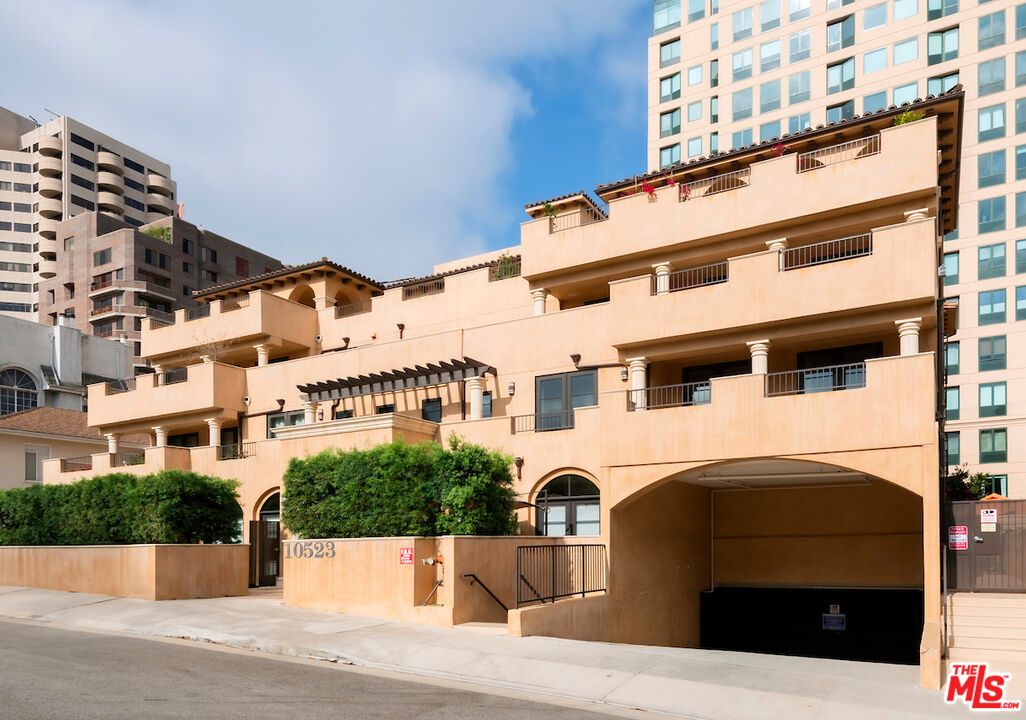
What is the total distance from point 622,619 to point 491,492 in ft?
15.3

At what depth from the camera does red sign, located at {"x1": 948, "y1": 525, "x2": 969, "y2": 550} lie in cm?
1981

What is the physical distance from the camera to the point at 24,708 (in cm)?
977

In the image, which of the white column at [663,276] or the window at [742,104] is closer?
the white column at [663,276]

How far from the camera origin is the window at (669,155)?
58481 millimetres

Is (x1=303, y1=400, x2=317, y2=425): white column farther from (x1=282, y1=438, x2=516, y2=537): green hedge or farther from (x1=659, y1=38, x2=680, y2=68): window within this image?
(x1=659, y1=38, x2=680, y2=68): window

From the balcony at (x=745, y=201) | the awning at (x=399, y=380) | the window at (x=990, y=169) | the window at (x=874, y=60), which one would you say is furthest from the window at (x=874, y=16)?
the awning at (x=399, y=380)

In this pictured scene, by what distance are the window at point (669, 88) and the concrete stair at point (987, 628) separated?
46974 millimetres

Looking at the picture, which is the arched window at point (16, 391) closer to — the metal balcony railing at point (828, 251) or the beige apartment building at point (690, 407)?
the beige apartment building at point (690, 407)

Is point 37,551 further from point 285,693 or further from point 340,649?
point 285,693

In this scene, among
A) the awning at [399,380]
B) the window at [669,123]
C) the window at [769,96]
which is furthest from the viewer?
the window at [669,123]

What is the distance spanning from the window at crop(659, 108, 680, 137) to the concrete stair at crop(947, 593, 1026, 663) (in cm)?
4549

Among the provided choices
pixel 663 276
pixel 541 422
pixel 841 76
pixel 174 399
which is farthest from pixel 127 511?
pixel 841 76

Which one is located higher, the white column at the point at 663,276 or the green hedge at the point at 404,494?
the white column at the point at 663,276

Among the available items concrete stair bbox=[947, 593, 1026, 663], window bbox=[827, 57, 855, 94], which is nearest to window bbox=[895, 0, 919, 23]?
window bbox=[827, 57, 855, 94]
